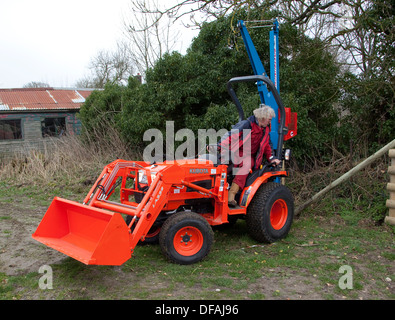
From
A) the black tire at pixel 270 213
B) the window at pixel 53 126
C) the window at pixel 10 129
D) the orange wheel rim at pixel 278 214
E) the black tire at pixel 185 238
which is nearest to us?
the black tire at pixel 185 238

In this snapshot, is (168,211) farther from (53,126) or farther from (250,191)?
(53,126)

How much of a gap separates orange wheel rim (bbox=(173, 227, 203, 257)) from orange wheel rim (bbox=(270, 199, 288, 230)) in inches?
61.8

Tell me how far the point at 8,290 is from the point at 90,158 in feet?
29.4

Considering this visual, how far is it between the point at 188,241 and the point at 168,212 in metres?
0.57

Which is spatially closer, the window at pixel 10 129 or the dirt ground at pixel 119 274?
the dirt ground at pixel 119 274

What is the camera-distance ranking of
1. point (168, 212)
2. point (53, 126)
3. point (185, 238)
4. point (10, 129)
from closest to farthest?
point (185, 238), point (168, 212), point (10, 129), point (53, 126)

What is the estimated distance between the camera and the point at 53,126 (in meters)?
20.4

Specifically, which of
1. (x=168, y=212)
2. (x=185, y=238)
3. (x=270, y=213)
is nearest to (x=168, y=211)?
(x=168, y=212)

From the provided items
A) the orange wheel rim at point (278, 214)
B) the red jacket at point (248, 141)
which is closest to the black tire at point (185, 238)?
the red jacket at point (248, 141)

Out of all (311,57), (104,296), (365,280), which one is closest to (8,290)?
(104,296)

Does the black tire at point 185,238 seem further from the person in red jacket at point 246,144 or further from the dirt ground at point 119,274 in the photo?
the person in red jacket at point 246,144

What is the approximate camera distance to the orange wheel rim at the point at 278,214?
617 cm

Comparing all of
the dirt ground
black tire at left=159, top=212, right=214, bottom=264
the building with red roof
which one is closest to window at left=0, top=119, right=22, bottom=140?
the building with red roof

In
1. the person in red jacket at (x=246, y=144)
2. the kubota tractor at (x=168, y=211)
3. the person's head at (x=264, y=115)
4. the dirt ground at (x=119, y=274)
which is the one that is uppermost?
the person's head at (x=264, y=115)
